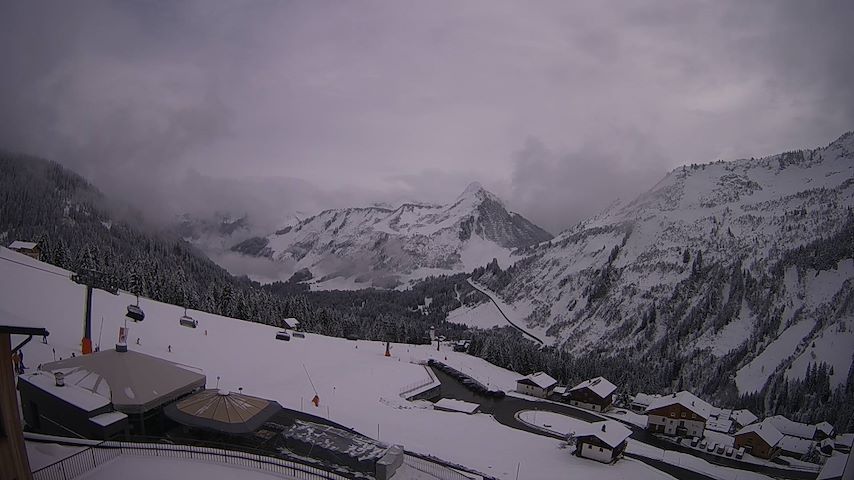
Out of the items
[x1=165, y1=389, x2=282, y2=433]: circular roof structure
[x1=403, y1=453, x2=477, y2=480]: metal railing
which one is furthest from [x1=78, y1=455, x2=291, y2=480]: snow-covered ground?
[x1=403, y1=453, x2=477, y2=480]: metal railing

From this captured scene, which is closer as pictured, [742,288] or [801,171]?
[742,288]

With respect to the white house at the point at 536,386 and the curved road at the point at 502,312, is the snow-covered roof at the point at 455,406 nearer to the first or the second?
the white house at the point at 536,386

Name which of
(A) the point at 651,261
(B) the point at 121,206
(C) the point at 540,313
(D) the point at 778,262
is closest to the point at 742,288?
(D) the point at 778,262

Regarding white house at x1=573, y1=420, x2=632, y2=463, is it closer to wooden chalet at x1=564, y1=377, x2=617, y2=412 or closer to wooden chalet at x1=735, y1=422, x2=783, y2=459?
wooden chalet at x1=735, y1=422, x2=783, y2=459

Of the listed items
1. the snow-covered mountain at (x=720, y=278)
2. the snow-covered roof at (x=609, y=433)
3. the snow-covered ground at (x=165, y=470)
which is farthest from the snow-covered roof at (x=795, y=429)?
the snow-covered ground at (x=165, y=470)

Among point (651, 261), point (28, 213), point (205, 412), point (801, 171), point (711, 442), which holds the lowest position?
point (711, 442)

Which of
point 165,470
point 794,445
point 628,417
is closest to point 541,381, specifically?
point 628,417

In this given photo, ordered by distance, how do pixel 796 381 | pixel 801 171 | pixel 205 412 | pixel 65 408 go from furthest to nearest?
pixel 801 171
pixel 796 381
pixel 205 412
pixel 65 408

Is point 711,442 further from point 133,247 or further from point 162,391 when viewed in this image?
point 133,247
